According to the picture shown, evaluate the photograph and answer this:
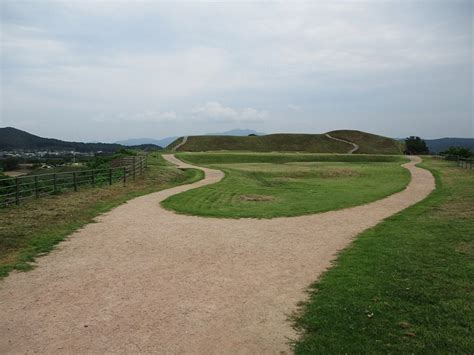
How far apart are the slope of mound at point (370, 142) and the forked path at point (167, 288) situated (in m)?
72.2

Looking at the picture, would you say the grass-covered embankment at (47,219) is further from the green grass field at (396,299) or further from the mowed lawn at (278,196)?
the green grass field at (396,299)

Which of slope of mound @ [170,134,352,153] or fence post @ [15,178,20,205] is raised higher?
slope of mound @ [170,134,352,153]

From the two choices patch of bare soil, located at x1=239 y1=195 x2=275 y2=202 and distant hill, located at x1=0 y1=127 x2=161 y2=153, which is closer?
patch of bare soil, located at x1=239 y1=195 x2=275 y2=202

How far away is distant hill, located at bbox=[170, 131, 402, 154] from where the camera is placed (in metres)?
82.0

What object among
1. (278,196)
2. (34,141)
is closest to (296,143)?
(34,141)

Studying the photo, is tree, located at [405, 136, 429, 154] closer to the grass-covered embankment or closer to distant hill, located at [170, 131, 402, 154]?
distant hill, located at [170, 131, 402, 154]

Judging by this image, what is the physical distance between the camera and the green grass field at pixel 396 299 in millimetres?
4969

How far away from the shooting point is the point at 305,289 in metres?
7.04

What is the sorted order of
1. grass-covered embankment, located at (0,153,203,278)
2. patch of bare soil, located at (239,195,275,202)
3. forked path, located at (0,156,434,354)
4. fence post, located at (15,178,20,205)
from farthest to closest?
1. patch of bare soil, located at (239,195,275,202)
2. fence post, located at (15,178,20,205)
3. grass-covered embankment, located at (0,153,203,278)
4. forked path, located at (0,156,434,354)

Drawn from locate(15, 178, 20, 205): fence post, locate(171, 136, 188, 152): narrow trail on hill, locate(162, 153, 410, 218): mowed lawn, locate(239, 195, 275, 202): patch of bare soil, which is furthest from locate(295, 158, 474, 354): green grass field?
locate(171, 136, 188, 152): narrow trail on hill

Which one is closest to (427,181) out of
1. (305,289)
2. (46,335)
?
(305,289)

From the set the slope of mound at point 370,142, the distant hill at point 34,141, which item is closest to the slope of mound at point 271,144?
the slope of mound at point 370,142

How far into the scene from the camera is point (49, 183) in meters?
18.8

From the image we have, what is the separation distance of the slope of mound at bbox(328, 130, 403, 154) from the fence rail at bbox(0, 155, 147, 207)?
61320mm
